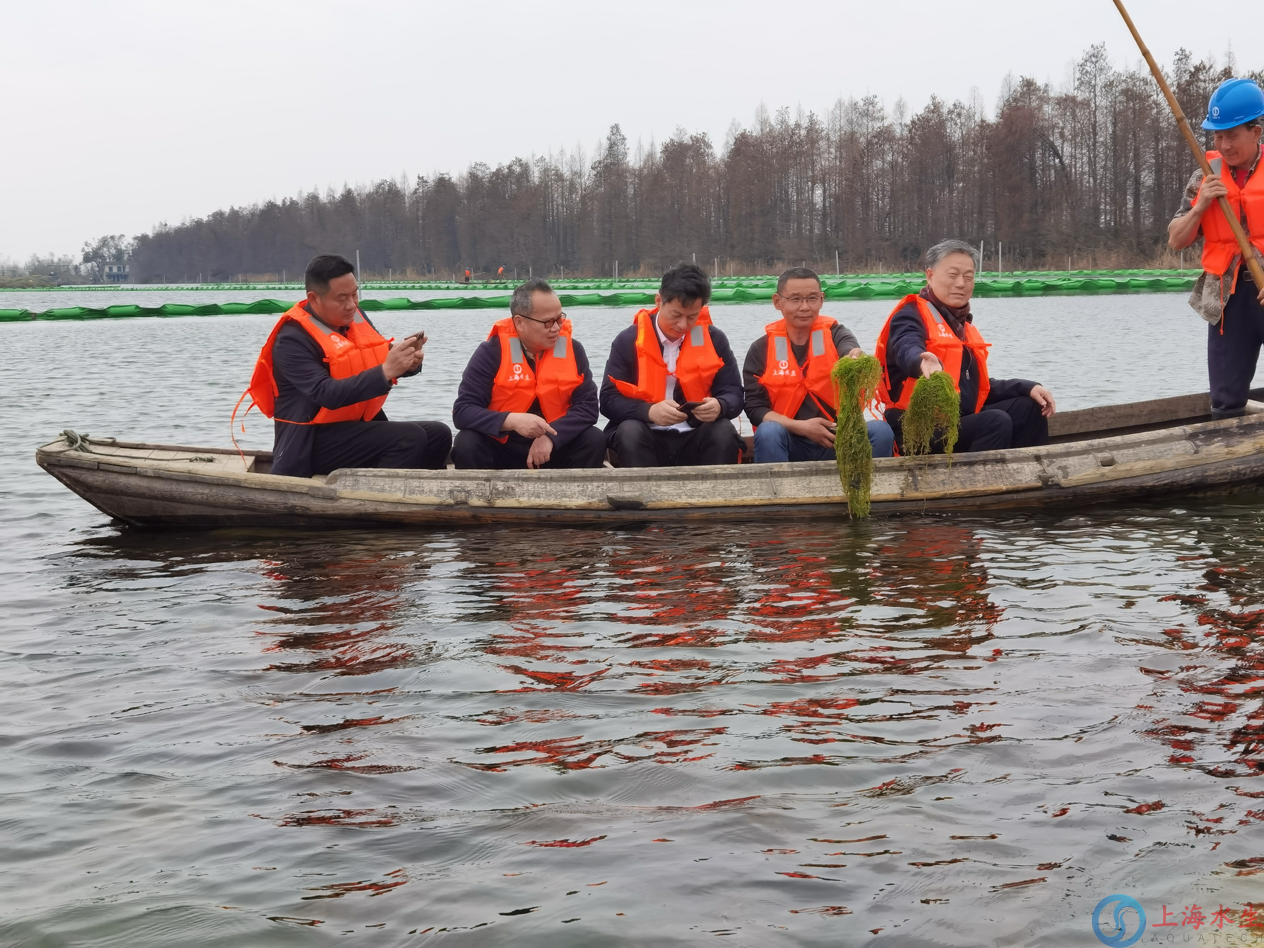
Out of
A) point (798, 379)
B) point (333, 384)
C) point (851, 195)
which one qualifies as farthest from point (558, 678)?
point (851, 195)

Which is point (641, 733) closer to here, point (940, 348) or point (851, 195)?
point (940, 348)

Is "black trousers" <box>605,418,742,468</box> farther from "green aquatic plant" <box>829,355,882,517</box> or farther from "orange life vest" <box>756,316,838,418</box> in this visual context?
"green aquatic plant" <box>829,355,882,517</box>

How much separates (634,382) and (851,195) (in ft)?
A: 265

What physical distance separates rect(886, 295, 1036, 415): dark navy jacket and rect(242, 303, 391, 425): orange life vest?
9.76ft

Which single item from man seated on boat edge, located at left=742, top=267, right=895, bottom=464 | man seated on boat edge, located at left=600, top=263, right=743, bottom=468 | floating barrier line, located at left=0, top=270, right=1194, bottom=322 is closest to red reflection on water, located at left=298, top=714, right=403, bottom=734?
man seated on boat edge, located at left=600, top=263, right=743, bottom=468

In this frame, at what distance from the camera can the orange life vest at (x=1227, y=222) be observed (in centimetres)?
694

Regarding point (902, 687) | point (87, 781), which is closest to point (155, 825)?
point (87, 781)

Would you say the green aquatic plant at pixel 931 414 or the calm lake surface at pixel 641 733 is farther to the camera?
the green aquatic plant at pixel 931 414

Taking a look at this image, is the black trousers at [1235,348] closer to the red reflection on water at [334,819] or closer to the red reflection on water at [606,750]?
the red reflection on water at [606,750]

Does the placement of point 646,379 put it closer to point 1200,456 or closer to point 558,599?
point 558,599

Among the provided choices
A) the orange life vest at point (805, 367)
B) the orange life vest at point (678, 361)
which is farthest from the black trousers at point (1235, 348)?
the orange life vest at point (678, 361)

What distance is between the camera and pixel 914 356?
7.06 meters

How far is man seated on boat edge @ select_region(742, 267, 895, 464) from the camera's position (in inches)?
287

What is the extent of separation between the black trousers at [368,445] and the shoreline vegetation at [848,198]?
54702 millimetres
